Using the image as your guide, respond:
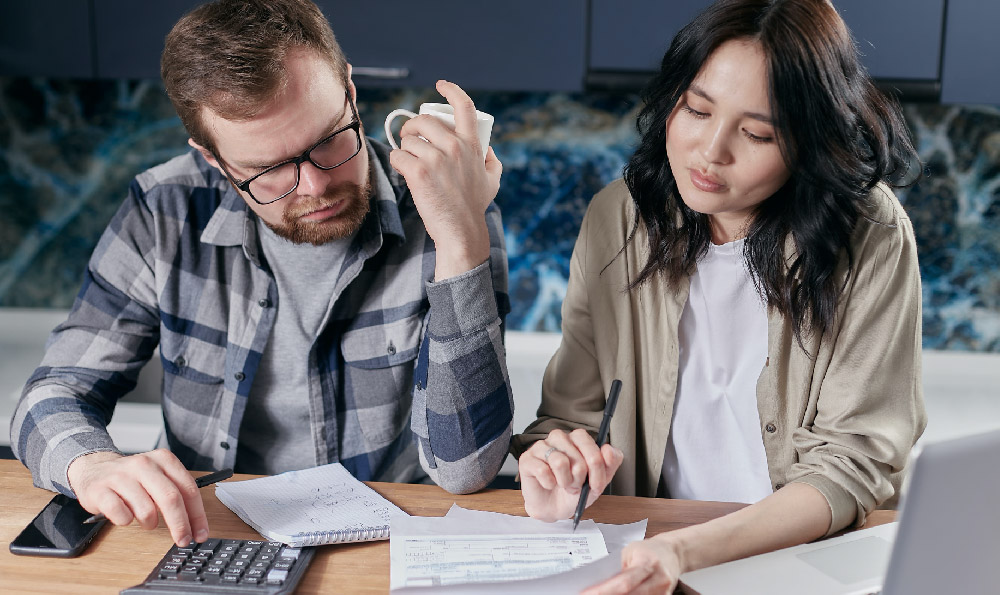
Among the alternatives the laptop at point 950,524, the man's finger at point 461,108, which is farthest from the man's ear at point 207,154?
the laptop at point 950,524

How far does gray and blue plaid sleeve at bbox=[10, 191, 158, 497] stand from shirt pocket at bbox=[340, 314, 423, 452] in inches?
13.4

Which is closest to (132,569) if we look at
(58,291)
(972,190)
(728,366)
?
(728,366)

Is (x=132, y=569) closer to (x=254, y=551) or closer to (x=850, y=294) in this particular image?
(x=254, y=551)

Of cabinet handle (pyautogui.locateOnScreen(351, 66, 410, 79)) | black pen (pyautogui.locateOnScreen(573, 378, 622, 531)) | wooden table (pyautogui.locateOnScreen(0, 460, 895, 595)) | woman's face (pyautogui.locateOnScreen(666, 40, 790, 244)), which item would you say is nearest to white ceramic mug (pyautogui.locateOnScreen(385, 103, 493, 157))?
woman's face (pyautogui.locateOnScreen(666, 40, 790, 244))

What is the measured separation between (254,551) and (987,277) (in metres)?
2.21

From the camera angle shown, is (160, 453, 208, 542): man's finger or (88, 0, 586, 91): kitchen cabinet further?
(88, 0, 586, 91): kitchen cabinet

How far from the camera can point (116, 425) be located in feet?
6.69

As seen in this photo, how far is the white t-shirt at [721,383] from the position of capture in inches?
52.2

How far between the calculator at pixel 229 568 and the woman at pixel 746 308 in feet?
0.99

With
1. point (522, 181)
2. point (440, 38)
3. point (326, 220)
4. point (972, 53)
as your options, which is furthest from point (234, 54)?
point (972, 53)

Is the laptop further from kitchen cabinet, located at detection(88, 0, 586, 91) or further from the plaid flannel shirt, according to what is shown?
kitchen cabinet, located at detection(88, 0, 586, 91)

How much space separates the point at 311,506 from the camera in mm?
1072

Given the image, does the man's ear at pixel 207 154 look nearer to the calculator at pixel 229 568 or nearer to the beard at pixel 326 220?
the beard at pixel 326 220

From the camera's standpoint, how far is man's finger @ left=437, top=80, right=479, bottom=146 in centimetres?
112
